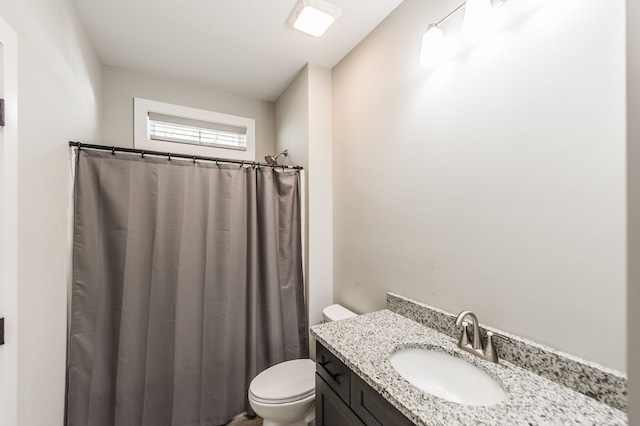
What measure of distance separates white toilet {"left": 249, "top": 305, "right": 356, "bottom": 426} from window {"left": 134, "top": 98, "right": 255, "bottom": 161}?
79.1 inches

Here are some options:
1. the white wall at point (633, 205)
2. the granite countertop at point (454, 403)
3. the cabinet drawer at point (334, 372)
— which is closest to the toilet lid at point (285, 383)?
the cabinet drawer at point (334, 372)

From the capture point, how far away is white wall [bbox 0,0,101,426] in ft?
3.06

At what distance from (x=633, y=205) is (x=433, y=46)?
112cm

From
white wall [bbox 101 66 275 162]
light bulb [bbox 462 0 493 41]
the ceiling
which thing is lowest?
light bulb [bbox 462 0 493 41]

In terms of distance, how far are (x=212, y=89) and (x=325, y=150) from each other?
1374mm

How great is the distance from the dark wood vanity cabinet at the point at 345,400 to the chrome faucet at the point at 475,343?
0.42 m

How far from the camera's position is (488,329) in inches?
40.5

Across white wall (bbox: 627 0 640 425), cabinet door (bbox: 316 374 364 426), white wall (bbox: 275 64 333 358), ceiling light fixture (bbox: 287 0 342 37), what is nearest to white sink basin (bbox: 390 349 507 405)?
cabinet door (bbox: 316 374 364 426)

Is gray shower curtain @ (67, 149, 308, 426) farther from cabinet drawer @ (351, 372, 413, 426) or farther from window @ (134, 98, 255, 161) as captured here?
cabinet drawer @ (351, 372, 413, 426)

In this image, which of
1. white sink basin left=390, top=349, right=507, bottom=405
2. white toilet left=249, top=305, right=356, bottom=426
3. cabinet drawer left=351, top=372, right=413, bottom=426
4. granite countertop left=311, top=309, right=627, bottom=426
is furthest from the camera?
white toilet left=249, top=305, right=356, bottom=426

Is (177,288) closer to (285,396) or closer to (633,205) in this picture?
(285,396)

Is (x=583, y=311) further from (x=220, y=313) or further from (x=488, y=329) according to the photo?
(x=220, y=313)

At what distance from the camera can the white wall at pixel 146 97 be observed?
2104mm

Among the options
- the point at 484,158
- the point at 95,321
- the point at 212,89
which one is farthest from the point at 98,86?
the point at 484,158
